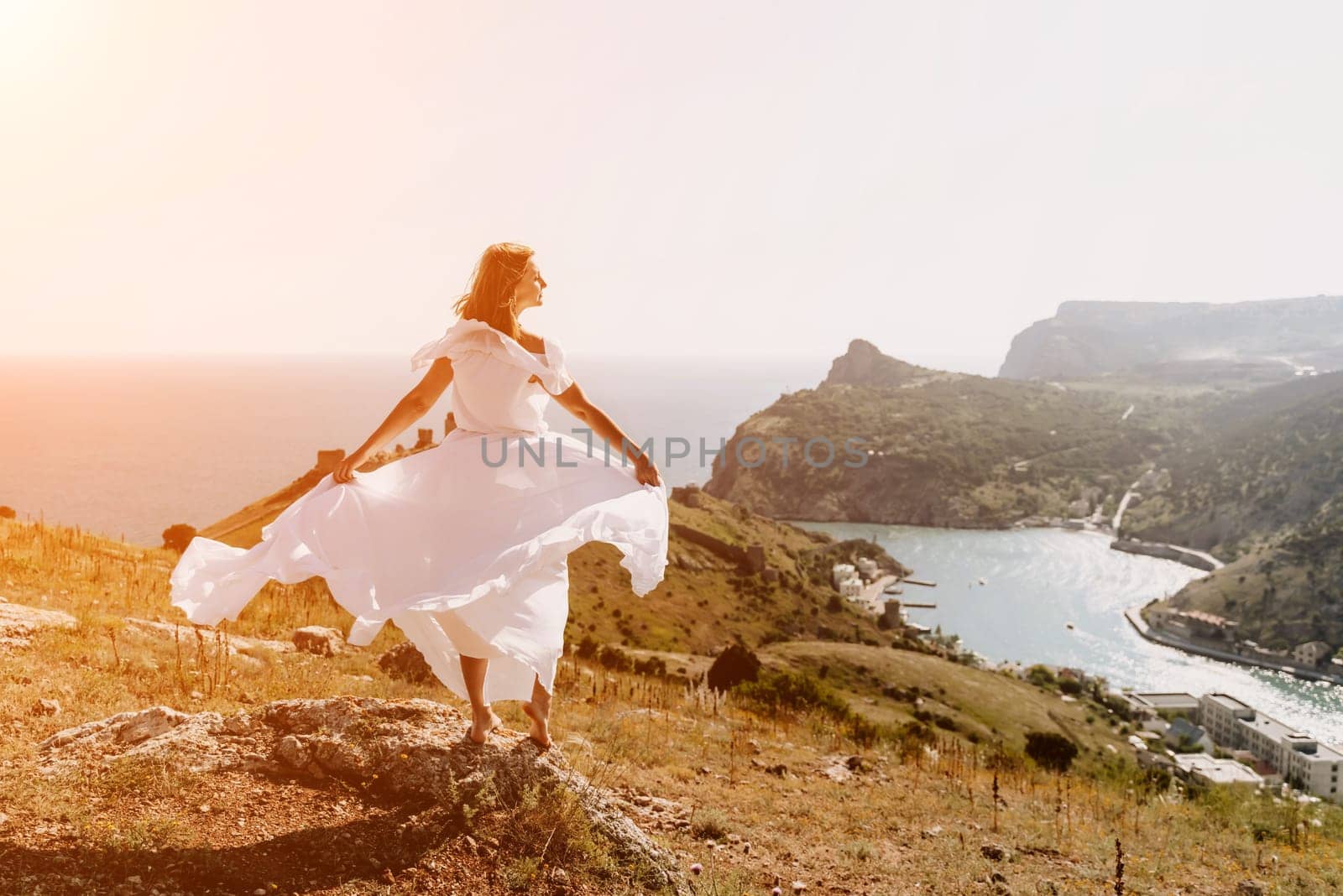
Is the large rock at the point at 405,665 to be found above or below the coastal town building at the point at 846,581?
above

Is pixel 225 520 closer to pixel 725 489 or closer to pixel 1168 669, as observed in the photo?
pixel 1168 669

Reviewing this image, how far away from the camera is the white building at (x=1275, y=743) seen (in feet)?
206

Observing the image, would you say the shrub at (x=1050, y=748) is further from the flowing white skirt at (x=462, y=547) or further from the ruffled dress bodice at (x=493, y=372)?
the ruffled dress bodice at (x=493, y=372)

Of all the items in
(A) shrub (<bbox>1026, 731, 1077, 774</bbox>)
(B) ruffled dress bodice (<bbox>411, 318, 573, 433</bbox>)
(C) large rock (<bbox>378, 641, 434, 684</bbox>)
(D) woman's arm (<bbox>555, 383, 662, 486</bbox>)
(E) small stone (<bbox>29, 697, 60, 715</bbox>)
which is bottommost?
(A) shrub (<bbox>1026, 731, 1077, 774</bbox>)

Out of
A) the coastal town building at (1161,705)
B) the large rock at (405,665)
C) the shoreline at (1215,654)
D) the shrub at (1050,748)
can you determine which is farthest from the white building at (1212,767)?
the large rock at (405,665)

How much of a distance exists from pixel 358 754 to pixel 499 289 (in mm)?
2586

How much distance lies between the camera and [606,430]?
4566 millimetres

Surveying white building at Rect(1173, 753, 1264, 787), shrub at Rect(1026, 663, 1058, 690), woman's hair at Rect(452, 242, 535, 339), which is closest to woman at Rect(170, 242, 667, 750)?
woman's hair at Rect(452, 242, 535, 339)

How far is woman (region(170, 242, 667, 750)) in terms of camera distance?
12.9ft

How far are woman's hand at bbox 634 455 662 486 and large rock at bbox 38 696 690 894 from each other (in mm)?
1660

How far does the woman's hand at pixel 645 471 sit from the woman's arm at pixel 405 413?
3.69ft

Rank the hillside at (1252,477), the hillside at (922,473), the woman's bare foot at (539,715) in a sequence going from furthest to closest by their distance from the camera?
the hillside at (922,473) → the hillside at (1252,477) → the woman's bare foot at (539,715)

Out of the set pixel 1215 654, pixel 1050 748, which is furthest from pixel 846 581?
pixel 1050 748

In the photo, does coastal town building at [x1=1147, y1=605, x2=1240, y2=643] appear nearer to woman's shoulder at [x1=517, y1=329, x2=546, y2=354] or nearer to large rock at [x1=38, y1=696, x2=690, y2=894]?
large rock at [x1=38, y1=696, x2=690, y2=894]
